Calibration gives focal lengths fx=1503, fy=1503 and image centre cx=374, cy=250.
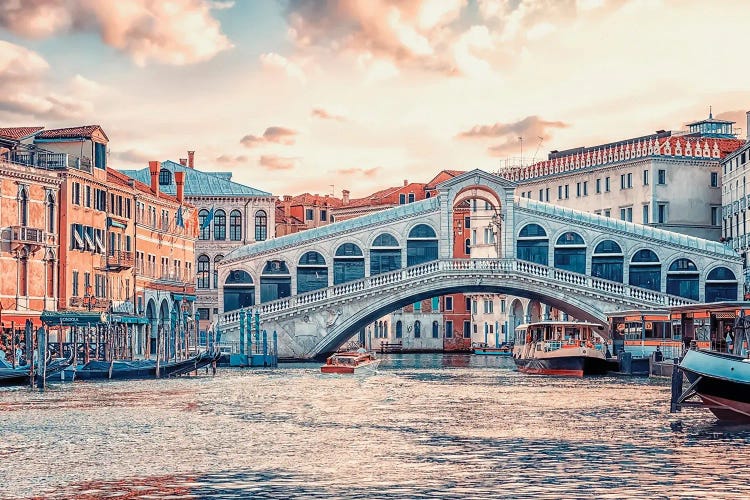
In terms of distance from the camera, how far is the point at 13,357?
147 feet

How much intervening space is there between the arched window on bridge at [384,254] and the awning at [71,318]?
1704 cm

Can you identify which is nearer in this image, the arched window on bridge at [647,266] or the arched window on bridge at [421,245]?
the arched window on bridge at [647,266]

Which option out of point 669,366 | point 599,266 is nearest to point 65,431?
point 669,366

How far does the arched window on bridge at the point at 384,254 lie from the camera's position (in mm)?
61625

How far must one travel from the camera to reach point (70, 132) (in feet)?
177

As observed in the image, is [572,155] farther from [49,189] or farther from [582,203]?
[49,189]

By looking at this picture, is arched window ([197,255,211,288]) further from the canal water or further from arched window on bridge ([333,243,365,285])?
the canal water

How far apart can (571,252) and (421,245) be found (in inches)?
241

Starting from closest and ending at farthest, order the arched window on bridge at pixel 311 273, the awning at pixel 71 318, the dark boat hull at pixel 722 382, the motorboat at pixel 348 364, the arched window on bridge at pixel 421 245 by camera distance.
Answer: the dark boat hull at pixel 722 382 → the awning at pixel 71 318 → the motorboat at pixel 348 364 → the arched window on bridge at pixel 421 245 → the arched window on bridge at pixel 311 273

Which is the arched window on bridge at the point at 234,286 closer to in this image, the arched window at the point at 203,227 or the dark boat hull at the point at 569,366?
the arched window at the point at 203,227

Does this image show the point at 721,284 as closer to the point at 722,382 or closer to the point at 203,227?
the point at 203,227

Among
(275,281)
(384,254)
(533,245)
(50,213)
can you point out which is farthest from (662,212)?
(50,213)

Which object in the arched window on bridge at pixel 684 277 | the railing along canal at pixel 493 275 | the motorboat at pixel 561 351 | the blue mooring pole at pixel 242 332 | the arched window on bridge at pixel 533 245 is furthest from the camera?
the arched window on bridge at pixel 533 245

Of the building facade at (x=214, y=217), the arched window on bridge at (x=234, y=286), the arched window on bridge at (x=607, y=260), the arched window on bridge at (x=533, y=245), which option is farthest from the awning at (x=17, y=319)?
the building facade at (x=214, y=217)
